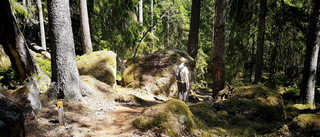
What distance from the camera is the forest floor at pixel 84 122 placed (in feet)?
12.0

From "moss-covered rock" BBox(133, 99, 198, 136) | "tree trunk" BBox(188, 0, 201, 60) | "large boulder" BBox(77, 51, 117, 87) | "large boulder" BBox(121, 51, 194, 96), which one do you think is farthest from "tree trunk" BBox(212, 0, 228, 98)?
"large boulder" BBox(77, 51, 117, 87)

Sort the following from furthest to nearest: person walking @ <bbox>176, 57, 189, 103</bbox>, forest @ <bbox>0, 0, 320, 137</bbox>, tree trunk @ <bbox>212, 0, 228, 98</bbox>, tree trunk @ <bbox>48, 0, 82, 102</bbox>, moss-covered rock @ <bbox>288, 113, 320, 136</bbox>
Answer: tree trunk @ <bbox>212, 0, 228, 98</bbox> < person walking @ <bbox>176, 57, 189, 103</bbox> < tree trunk @ <bbox>48, 0, 82, 102</bbox> < forest @ <bbox>0, 0, 320, 137</bbox> < moss-covered rock @ <bbox>288, 113, 320, 136</bbox>

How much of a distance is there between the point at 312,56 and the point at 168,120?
8.71 meters

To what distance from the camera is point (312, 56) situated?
332 inches

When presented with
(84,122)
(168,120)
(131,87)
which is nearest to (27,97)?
(84,122)

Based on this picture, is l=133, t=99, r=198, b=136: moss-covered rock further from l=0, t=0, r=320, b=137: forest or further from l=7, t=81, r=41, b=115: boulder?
l=7, t=81, r=41, b=115: boulder

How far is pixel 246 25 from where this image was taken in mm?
12547

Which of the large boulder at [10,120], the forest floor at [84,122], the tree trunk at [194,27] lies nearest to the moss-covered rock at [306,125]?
the forest floor at [84,122]

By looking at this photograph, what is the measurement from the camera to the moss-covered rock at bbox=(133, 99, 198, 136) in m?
3.68

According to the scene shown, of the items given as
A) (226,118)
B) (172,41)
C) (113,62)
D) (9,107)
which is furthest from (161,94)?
(172,41)

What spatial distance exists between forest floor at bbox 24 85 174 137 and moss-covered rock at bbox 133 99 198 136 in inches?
8.3

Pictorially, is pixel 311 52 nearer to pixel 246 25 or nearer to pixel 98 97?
pixel 246 25

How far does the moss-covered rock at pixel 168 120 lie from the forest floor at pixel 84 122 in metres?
0.21

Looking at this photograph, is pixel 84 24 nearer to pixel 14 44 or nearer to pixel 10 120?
pixel 14 44
